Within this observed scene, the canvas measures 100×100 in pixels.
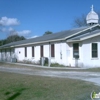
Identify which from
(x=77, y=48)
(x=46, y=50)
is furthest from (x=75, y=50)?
(x=46, y=50)

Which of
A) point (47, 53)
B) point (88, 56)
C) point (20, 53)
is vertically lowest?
point (88, 56)

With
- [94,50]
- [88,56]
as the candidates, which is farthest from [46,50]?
[94,50]

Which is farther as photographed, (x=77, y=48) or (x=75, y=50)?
(x=75, y=50)

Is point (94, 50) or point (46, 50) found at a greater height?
point (46, 50)

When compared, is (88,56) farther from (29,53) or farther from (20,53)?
(20,53)

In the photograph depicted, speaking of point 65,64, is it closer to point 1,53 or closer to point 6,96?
point 6,96

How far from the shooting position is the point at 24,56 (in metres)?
34.2

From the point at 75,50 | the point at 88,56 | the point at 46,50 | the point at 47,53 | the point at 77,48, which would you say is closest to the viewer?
the point at 88,56

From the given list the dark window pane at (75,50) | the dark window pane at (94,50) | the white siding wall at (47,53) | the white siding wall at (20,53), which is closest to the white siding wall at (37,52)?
the white siding wall at (47,53)

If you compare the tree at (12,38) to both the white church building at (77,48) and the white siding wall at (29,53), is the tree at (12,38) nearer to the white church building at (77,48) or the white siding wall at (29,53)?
the white siding wall at (29,53)

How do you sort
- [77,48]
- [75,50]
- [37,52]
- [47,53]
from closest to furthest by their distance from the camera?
[77,48] < [75,50] < [47,53] < [37,52]

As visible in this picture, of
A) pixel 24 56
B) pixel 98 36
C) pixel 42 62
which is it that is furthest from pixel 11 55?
pixel 98 36

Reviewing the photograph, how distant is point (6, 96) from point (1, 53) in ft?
130

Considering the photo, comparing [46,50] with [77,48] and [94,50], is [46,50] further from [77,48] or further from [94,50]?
[94,50]
